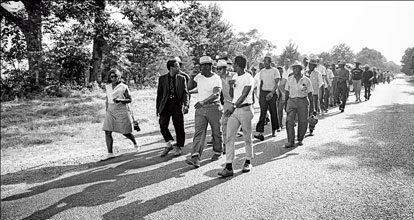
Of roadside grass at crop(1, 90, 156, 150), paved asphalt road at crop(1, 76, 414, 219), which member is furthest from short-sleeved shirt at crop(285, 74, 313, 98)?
roadside grass at crop(1, 90, 156, 150)

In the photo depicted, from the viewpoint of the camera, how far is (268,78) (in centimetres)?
780

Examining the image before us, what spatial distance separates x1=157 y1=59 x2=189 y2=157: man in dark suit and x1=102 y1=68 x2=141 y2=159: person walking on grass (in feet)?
2.64

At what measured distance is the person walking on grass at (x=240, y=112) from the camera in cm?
486

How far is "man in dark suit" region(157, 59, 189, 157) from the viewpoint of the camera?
6266 mm

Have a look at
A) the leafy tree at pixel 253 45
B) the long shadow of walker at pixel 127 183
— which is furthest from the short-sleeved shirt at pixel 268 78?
the leafy tree at pixel 253 45

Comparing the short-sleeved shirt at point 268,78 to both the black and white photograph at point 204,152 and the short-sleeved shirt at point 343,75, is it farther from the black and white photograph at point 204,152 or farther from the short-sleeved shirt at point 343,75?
the short-sleeved shirt at point 343,75

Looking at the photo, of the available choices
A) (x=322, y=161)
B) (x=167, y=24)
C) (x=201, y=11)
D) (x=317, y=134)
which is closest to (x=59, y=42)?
(x=167, y=24)

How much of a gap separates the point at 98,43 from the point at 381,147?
47.7 ft

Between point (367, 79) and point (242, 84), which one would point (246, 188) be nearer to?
point (242, 84)

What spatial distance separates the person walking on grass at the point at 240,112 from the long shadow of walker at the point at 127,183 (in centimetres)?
38

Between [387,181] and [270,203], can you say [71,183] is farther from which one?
[387,181]

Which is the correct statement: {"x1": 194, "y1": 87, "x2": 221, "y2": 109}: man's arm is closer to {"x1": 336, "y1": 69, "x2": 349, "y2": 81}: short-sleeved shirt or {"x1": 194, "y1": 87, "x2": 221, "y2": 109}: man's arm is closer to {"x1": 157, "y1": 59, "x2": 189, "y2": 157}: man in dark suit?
{"x1": 157, "y1": 59, "x2": 189, "y2": 157}: man in dark suit

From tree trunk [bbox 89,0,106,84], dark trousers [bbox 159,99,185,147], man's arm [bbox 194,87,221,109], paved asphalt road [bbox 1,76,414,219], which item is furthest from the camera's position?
tree trunk [bbox 89,0,106,84]

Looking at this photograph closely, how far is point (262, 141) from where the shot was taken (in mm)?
7320
